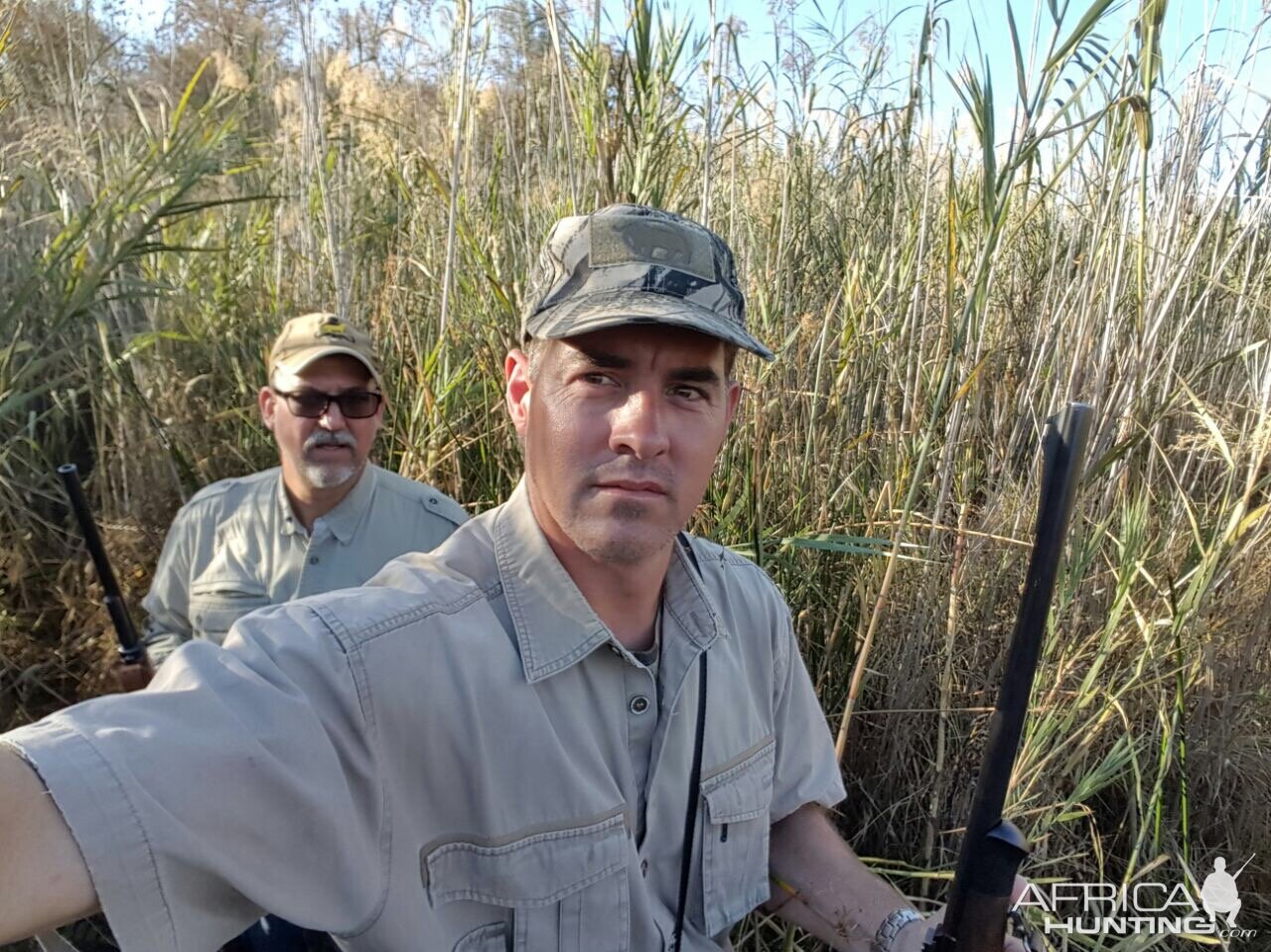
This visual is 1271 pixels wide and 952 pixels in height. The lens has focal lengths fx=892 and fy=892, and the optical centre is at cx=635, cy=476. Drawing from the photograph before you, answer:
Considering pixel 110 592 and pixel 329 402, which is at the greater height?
pixel 329 402

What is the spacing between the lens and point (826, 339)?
2646 mm

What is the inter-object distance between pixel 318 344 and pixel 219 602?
75 cm

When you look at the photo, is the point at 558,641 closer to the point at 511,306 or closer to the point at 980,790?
the point at 980,790

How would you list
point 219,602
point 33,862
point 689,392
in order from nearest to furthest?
point 33,862, point 689,392, point 219,602

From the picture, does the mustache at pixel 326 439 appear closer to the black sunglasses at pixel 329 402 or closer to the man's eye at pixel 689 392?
the black sunglasses at pixel 329 402

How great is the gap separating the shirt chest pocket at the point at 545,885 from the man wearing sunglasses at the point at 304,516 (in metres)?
1.39

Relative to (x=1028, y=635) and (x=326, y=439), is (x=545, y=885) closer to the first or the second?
(x=1028, y=635)

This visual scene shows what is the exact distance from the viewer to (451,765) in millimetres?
1012

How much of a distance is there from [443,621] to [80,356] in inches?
114

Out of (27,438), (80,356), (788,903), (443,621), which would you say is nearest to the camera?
(443,621)

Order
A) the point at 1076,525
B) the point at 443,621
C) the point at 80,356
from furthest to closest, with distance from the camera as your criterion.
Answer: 1. the point at 80,356
2. the point at 1076,525
3. the point at 443,621

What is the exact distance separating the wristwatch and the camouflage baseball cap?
876 millimetres

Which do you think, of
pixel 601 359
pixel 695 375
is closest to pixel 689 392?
pixel 695 375

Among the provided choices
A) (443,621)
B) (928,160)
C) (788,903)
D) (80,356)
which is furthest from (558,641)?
(80,356)
